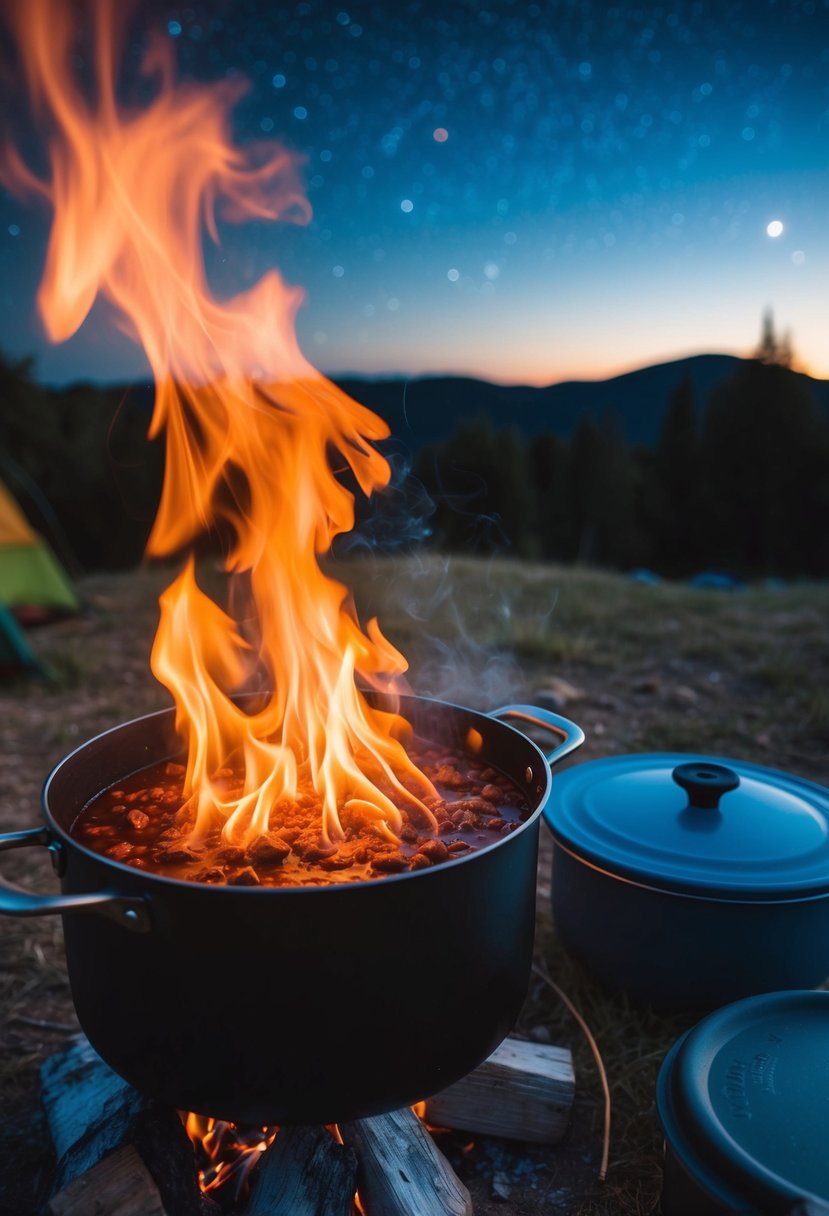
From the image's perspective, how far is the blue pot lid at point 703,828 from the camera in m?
1.93

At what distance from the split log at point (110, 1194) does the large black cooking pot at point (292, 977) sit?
0.13 meters

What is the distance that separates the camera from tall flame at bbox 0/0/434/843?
6.83 ft

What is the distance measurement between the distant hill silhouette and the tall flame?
0.60ft

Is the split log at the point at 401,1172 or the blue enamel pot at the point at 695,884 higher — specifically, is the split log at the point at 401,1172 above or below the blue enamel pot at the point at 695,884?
below

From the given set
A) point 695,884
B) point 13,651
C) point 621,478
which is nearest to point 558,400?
point 13,651

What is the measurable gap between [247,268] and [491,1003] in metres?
2.09

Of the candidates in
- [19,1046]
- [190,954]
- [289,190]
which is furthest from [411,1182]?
[289,190]

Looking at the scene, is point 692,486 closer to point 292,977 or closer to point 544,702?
point 544,702

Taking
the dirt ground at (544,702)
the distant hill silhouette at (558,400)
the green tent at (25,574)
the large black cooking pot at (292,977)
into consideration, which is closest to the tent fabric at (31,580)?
the green tent at (25,574)

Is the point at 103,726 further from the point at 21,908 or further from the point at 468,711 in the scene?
the point at 21,908

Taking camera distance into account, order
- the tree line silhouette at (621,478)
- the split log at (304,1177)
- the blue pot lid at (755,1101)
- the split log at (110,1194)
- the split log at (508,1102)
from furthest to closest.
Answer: the tree line silhouette at (621,478) → the split log at (508,1102) → the split log at (304,1177) → the split log at (110,1194) → the blue pot lid at (755,1101)

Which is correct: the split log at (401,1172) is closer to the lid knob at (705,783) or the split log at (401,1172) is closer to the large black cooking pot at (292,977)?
the large black cooking pot at (292,977)

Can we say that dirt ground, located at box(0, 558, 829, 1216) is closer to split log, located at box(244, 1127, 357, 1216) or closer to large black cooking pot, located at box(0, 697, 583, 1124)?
split log, located at box(244, 1127, 357, 1216)

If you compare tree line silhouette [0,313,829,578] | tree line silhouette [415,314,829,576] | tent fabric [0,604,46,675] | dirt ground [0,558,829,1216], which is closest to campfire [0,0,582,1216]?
dirt ground [0,558,829,1216]
